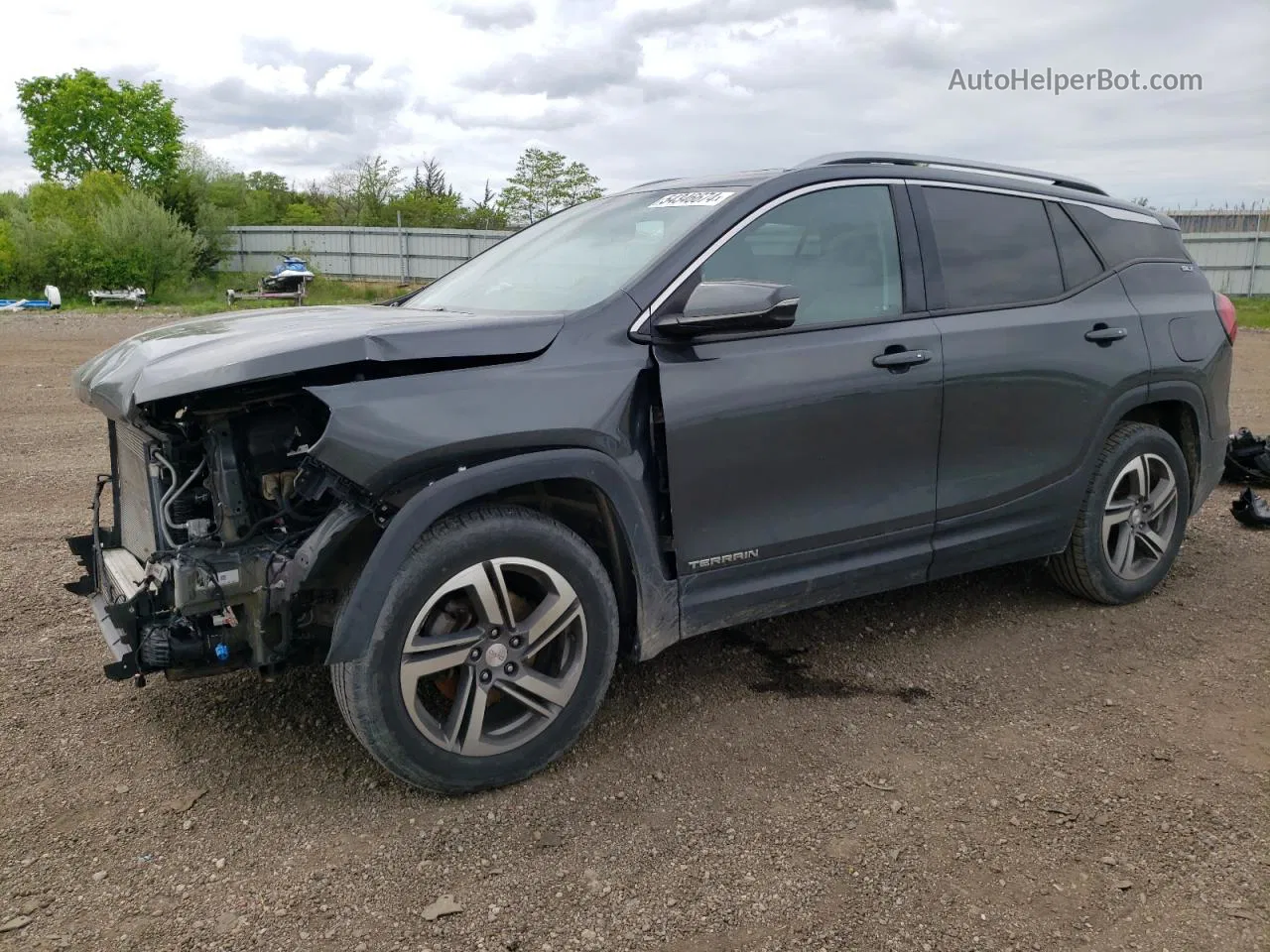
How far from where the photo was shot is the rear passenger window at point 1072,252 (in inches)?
169

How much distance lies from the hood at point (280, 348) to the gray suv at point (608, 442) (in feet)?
0.04

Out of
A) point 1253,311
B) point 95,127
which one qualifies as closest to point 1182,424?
point 1253,311

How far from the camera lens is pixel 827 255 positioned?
11.8ft

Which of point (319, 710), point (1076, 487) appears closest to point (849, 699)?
point (1076, 487)

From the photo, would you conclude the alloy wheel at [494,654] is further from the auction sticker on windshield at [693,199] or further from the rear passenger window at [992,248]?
the rear passenger window at [992,248]

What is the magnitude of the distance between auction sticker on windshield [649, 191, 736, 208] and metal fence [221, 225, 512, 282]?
27.1 m

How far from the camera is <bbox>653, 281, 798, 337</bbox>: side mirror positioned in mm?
3031

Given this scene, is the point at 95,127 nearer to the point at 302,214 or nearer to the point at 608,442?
the point at 302,214

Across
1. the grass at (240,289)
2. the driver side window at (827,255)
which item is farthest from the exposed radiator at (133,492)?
the grass at (240,289)

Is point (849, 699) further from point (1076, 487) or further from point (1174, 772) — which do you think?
point (1076, 487)

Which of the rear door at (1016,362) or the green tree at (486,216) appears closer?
the rear door at (1016,362)

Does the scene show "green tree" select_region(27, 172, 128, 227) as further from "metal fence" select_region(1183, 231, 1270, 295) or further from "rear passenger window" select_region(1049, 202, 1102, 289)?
"rear passenger window" select_region(1049, 202, 1102, 289)

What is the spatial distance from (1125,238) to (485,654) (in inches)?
139

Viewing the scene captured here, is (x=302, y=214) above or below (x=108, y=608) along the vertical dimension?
above
